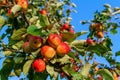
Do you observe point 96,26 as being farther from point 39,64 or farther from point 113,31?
point 39,64

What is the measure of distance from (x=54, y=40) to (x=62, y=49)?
84 mm

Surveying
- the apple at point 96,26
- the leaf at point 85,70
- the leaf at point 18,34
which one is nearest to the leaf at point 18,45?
the leaf at point 18,34

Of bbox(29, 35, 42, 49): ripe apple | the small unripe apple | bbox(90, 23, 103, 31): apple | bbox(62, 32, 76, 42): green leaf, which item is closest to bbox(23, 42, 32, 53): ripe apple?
bbox(29, 35, 42, 49): ripe apple

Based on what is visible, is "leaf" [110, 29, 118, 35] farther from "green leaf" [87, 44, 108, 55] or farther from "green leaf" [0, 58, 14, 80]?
"green leaf" [0, 58, 14, 80]

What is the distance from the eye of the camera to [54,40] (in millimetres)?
2258

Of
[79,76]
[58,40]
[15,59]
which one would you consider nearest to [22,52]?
[15,59]

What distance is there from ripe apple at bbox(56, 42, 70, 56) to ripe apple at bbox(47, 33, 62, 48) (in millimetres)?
27

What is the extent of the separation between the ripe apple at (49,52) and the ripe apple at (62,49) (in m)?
0.04

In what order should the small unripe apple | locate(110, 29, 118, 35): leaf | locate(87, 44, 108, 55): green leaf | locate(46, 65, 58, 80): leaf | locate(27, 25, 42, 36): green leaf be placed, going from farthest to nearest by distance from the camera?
locate(110, 29, 118, 35): leaf, the small unripe apple, locate(87, 44, 108, 55): green leaf, locate(46, 65, 58, 80): leaf, locate(27, 25, 42, 36): green leaf

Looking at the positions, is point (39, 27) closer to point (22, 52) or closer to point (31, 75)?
point (22, 52)

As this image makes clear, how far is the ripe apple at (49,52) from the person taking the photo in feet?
7.51

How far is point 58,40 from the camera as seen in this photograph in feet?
7.89

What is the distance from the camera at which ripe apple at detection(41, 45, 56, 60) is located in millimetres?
2288

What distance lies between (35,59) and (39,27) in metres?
0.23
